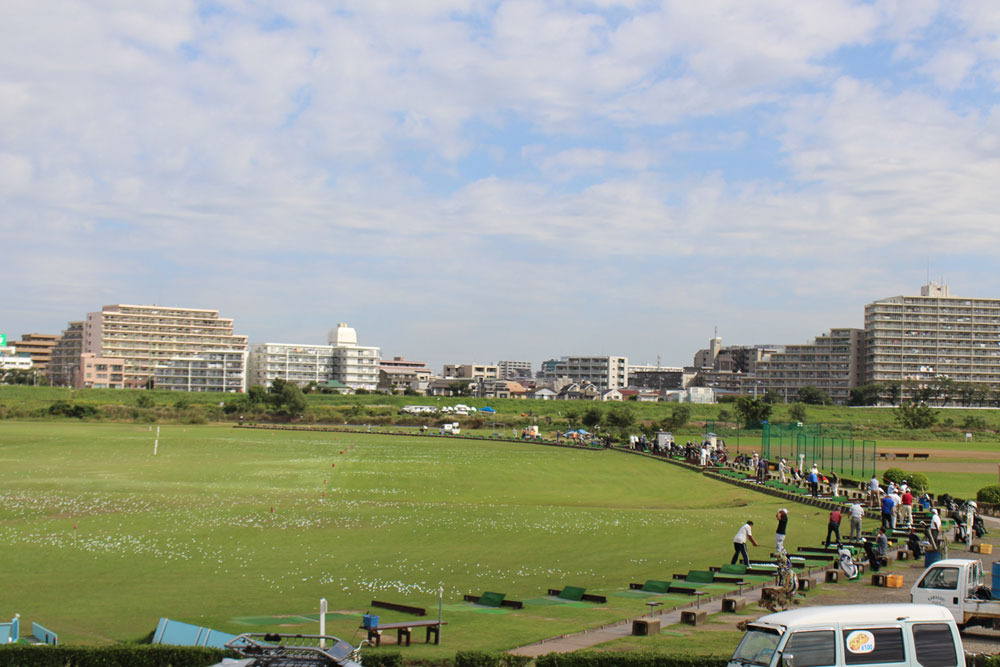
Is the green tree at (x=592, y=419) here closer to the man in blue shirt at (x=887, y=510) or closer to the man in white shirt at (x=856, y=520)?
the man in blue shirt at (x=887, y=510)

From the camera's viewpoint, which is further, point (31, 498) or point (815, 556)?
point (31, 498)

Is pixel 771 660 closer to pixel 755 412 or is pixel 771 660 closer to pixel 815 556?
pixel 815 556

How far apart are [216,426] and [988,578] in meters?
92.7

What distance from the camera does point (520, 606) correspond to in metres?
18.1

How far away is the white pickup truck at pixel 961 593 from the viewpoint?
16.0 metres

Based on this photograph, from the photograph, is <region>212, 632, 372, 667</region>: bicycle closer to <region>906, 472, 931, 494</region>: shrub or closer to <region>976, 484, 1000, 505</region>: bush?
<region>976, 484, 1000, 505</region>: bush

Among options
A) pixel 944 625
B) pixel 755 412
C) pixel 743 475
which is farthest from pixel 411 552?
pixel 755 412

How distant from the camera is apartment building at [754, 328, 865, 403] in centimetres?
19062

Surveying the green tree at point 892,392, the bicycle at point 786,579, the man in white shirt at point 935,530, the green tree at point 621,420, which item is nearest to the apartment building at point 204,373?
the green tree at point 621,420

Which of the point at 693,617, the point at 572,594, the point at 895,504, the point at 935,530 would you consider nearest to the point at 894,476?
the point at 895,504

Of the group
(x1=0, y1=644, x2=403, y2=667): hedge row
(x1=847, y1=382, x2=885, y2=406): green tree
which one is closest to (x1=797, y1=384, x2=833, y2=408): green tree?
(x1=847, y1=382, x2=885, y2=406): green tree

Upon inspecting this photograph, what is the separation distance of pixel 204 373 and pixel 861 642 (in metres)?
191

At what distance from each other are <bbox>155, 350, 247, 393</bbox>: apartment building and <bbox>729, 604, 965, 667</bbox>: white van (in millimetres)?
185926

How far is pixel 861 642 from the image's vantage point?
1119 centimetres
